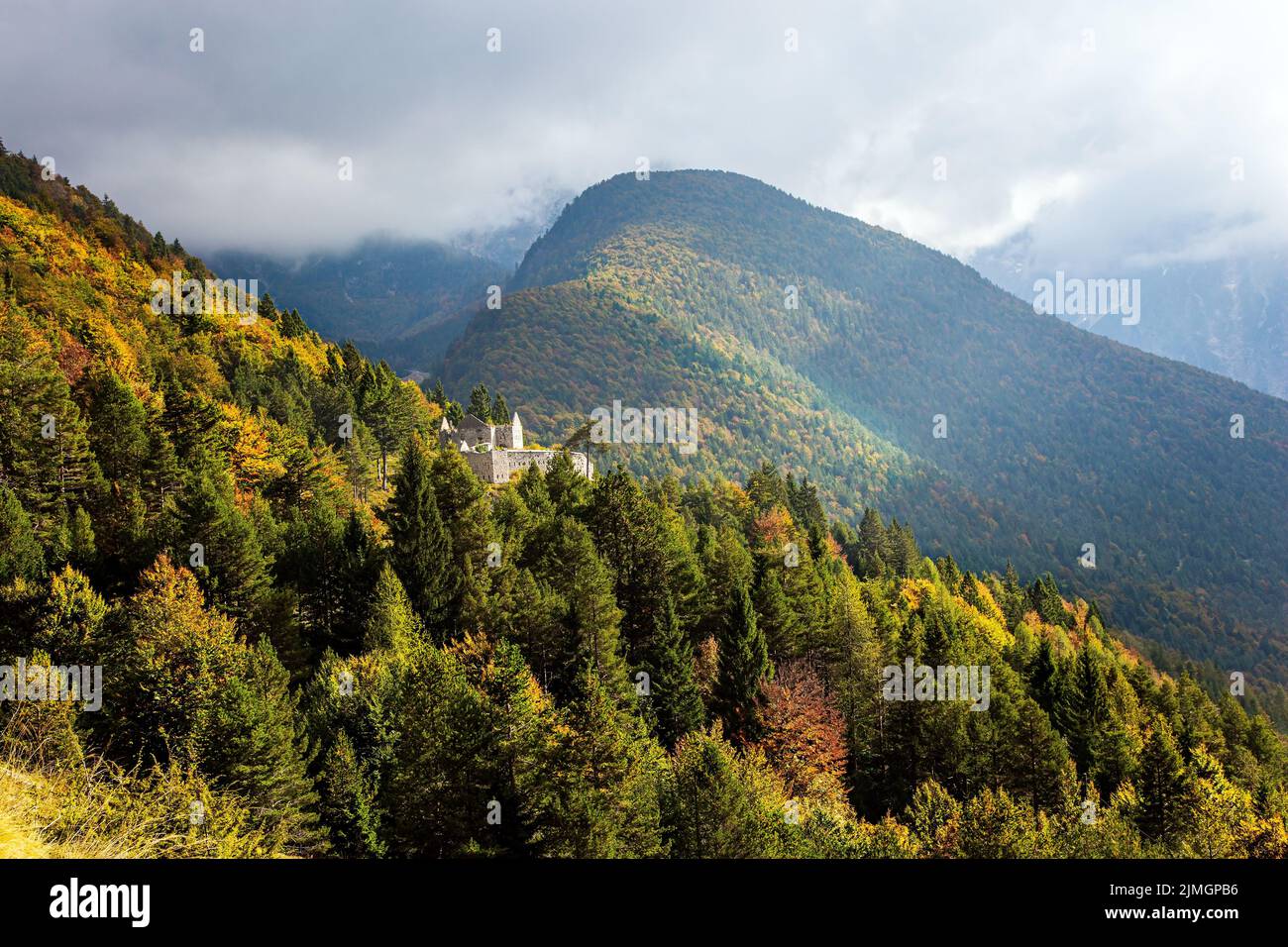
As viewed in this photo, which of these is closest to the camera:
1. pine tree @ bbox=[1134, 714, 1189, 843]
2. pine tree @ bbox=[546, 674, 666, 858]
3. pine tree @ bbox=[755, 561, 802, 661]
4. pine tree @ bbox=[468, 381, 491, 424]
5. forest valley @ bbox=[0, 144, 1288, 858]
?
pine tree @ bbox=[546, 674, 666, 858]

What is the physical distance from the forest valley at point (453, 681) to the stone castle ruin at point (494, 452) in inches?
466

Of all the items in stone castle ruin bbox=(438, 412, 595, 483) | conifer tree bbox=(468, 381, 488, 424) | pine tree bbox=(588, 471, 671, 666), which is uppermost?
conifer tree bbox=(468, 381, 488, 424)

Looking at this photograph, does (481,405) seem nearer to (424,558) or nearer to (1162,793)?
(424,558)

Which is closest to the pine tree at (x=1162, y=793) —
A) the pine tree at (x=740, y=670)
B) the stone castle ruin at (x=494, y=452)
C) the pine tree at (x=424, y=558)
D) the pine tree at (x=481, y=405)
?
the pine tree at (x=740, y=670)

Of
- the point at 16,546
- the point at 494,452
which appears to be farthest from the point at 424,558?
the point at 494,452

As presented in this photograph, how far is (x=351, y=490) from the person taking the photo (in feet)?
201

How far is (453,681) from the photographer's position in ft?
92.7

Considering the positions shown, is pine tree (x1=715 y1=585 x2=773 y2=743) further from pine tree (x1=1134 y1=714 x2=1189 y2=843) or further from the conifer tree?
the conifer tree

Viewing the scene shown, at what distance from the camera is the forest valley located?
25250mm

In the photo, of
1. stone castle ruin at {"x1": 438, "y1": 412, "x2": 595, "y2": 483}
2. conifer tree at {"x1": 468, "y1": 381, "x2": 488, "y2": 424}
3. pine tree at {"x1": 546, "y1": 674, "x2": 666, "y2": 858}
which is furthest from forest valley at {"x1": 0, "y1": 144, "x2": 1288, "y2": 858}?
conifer tree at {"x1": 468, "y1": 381, "x2": 488, "y2": 424}

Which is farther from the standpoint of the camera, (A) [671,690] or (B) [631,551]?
(B) [631,551]

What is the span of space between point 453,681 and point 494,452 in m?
50.6

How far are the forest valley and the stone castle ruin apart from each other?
1184cm
